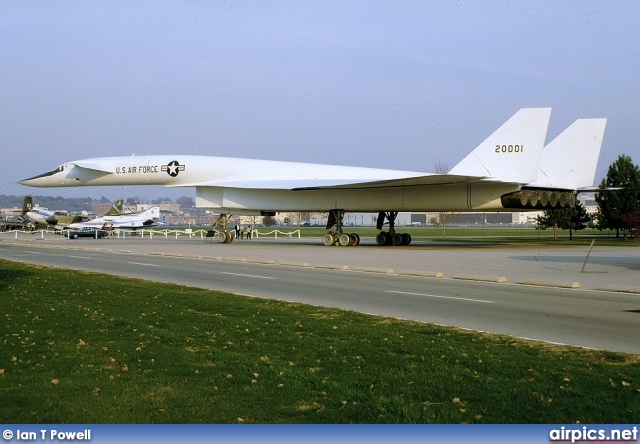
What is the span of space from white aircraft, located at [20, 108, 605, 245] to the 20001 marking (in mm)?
46

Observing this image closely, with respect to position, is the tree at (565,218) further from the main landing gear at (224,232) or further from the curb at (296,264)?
the curb at (296,264)

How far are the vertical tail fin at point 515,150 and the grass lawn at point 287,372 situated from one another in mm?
23607

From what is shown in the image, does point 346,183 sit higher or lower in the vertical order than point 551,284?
higher

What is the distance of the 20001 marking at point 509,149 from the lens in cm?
3250

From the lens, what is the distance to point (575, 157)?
119 ft

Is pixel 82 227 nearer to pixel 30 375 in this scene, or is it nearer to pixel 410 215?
pixel 30 375

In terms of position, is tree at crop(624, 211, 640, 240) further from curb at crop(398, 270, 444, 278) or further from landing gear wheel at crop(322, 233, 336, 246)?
curb at crop(398, 270, 444, 278)

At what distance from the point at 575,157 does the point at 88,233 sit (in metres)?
42.1

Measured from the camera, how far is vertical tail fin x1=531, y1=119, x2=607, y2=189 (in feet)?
118

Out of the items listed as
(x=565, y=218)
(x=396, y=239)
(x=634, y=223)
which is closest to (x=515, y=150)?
(x=396, y=239)

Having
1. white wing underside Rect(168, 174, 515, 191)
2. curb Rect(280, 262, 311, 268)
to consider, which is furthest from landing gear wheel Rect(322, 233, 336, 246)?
curb Rect(280, 262, 311, 268)

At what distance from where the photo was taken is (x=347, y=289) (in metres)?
15.8

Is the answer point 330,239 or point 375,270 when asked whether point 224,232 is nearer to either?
point 330,239

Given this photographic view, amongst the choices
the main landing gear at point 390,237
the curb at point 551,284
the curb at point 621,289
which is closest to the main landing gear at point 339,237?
the main landing gear at point 390,237
